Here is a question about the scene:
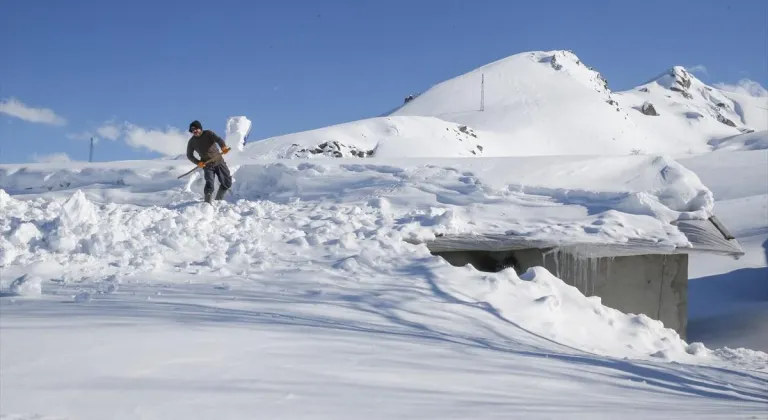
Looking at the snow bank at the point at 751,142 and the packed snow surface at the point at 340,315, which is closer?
the packed snow surface at the point at 340,315

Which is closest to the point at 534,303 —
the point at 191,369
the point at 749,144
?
the point at 191,369

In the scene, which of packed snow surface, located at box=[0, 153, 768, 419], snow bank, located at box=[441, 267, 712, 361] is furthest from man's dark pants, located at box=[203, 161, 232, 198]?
snow bank, located at box=[441, 267, 712, 361]

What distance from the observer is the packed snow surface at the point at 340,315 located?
2.70 m

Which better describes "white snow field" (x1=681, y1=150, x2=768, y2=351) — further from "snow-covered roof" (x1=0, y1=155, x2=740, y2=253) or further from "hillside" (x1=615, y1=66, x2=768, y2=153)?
"hillside" (x1=615, y1=66, x2=768, y2=153)

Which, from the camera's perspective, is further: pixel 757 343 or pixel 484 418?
pixel 757 343

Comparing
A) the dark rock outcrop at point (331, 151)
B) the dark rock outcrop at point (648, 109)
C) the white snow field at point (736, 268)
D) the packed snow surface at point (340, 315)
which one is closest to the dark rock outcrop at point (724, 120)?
the dark rock outcrop at point (648, 109)

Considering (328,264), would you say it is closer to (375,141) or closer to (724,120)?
(375,141)

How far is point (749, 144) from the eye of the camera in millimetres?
71500

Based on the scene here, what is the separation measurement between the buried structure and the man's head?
3.82 meters

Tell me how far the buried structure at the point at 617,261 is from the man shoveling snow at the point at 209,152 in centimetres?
342

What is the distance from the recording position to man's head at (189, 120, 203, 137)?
9.03 m

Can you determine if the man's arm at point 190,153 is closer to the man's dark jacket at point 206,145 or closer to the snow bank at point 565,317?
the man's dark jacket at point 206,145

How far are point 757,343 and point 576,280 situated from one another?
285 centimetres

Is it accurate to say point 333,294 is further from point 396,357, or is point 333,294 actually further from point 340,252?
point 396,357
